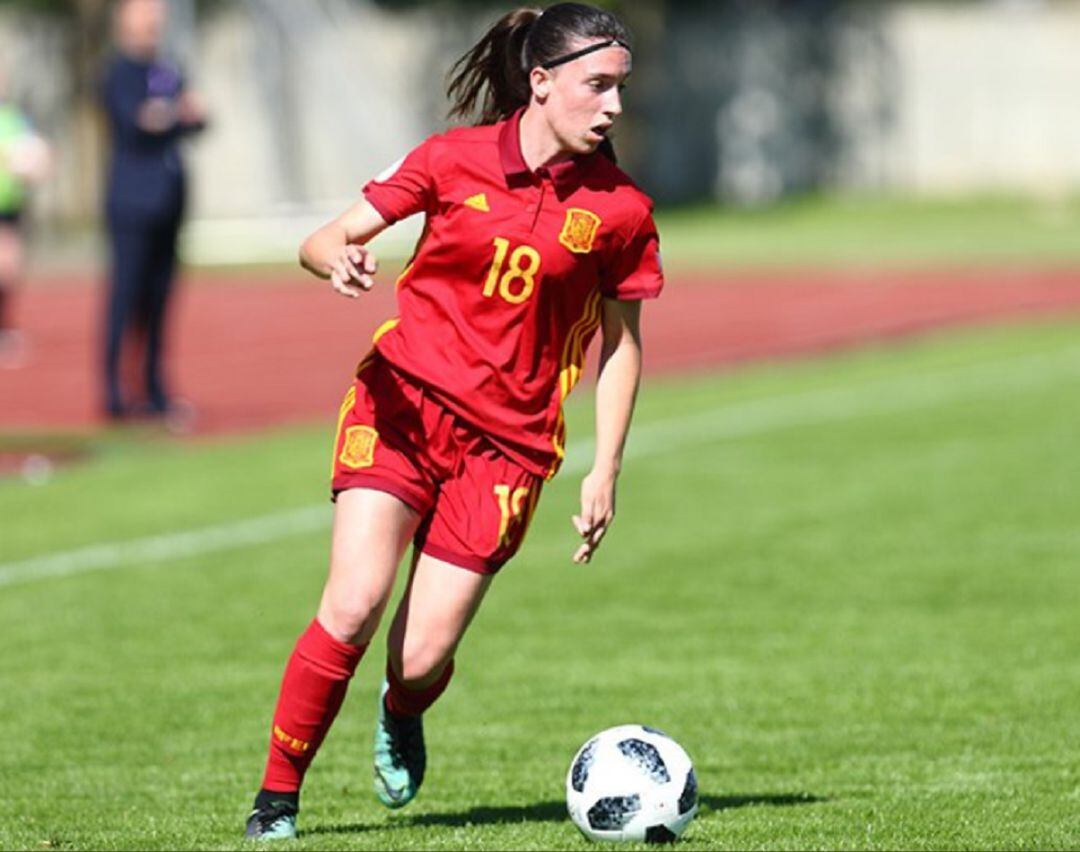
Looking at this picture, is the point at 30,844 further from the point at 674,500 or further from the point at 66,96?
the point at 66,96

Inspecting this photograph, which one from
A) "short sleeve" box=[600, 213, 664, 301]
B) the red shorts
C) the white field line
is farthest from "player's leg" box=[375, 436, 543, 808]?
the white field line

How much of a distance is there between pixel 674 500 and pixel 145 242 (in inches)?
176

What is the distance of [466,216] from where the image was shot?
6.40 meters

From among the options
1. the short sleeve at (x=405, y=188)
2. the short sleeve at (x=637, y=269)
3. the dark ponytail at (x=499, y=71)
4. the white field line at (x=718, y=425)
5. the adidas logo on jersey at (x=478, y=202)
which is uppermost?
the dark ponytail at (x=499, y=71)

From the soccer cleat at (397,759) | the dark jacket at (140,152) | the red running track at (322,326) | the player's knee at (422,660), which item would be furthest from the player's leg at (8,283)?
the player's knee at (422,660)

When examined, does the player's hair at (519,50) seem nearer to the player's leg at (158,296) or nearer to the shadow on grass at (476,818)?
the shadow on grass at (476,818)

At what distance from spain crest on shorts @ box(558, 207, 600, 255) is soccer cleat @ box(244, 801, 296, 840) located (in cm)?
163

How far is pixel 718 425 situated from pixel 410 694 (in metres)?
10.2

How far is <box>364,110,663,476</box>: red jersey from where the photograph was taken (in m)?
6.39

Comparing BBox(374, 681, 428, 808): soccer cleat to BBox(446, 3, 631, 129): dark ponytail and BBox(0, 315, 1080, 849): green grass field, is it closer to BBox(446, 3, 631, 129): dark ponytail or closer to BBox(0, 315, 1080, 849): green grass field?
BBox(0, 315, 1080, 849): green grass field

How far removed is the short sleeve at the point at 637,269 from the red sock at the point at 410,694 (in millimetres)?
1111

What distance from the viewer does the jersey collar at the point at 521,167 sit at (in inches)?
252

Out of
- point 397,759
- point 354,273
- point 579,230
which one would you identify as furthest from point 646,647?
point 354,273

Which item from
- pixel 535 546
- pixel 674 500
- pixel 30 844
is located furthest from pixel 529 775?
pixel 674 500
